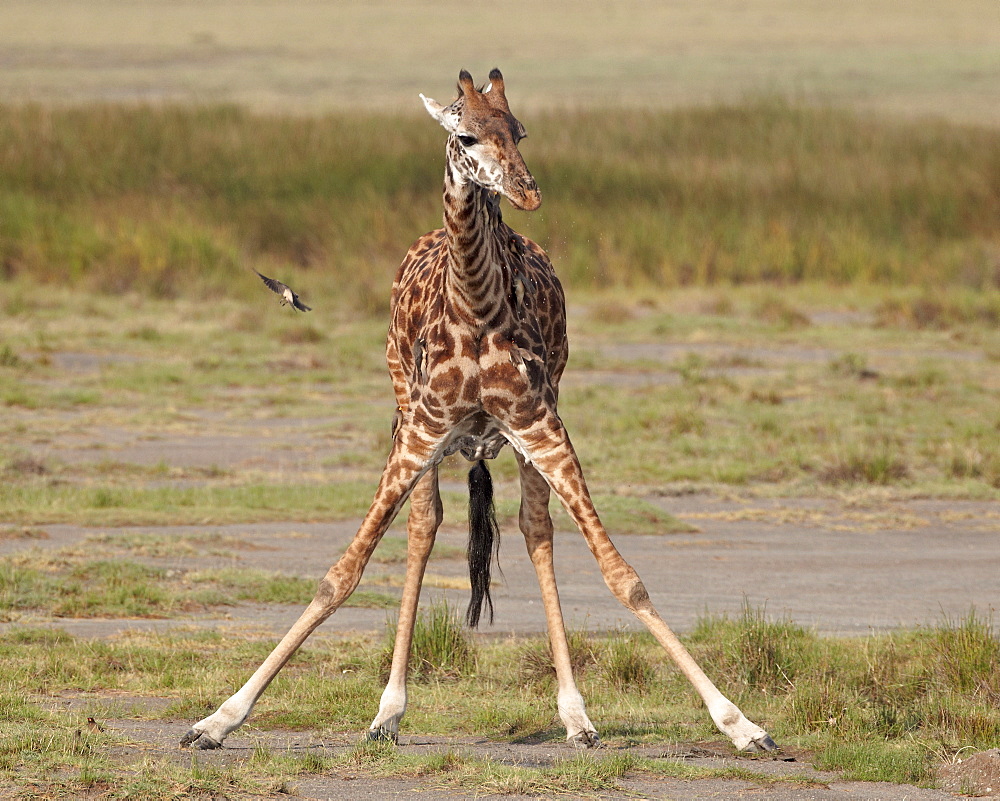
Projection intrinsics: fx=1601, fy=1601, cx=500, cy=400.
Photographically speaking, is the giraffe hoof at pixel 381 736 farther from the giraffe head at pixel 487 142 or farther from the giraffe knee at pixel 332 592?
the giraffe head at pixel 487 142

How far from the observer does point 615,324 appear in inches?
909

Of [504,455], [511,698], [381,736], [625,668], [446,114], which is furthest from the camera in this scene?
[504,455]

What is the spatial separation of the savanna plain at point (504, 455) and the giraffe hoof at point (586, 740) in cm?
→ 10

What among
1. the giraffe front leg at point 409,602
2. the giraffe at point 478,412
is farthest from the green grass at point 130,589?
the giraffe at point 478,412

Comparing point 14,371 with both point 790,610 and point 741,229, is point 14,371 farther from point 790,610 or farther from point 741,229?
point 741,229

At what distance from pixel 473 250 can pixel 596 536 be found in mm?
1287

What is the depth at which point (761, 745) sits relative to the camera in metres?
6.48

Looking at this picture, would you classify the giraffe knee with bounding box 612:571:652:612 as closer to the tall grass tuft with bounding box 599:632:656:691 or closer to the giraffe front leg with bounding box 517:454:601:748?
the giraffe front leg with bounding box 517:454:601:748

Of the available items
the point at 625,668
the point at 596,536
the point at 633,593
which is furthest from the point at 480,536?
the point at 633,593

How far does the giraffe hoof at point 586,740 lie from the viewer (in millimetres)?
6738

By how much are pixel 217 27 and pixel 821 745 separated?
8758 cm

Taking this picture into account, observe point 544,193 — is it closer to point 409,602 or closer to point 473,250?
point 409,602

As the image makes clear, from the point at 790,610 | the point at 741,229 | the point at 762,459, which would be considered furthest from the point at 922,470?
the point at 741,229

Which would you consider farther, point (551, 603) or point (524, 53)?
point (524, 53)
